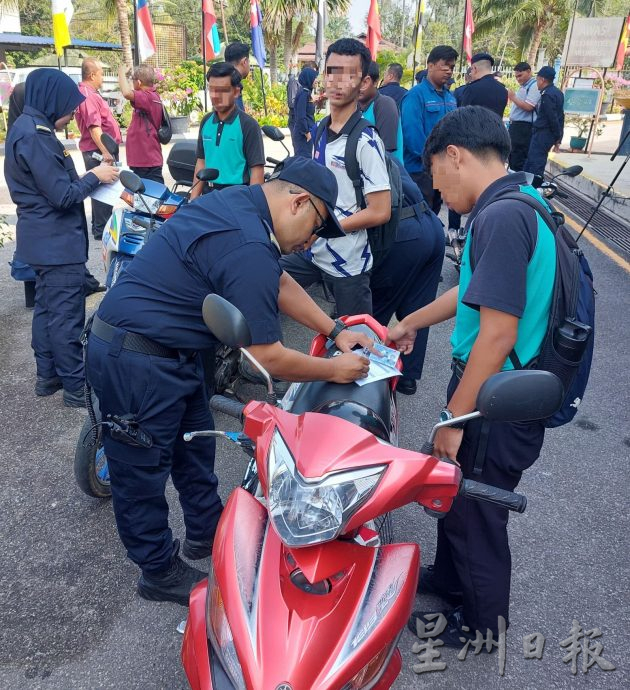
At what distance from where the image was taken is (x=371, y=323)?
277cm

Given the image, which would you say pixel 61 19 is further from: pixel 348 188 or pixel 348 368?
pixel 348 368

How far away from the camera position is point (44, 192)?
3623 millimetres

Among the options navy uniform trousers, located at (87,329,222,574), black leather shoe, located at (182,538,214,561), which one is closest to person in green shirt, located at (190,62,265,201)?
navy uniform trousers, located at (87,329,222,574)

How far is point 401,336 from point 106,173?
7.35 ft

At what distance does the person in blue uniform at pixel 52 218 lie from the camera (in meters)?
3.53

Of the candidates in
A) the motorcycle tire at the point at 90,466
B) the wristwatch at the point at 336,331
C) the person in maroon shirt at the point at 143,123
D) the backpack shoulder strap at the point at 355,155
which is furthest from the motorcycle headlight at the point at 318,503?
the person in maroon shirt at the point at 143,123

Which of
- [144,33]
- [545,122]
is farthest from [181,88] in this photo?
[545,122]

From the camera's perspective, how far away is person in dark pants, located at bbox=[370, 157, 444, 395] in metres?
3.94

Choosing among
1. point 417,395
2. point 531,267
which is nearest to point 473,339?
point 531,267

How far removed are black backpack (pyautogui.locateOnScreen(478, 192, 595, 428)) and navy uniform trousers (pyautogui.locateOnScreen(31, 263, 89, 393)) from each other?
2.84 meters

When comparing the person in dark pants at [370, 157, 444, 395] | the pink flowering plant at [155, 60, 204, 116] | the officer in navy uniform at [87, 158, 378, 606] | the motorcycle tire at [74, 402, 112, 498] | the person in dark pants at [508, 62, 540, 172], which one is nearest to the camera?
the officer in navy uniform at [87, 158, 378, 606]

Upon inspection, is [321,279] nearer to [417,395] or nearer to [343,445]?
[417,395]

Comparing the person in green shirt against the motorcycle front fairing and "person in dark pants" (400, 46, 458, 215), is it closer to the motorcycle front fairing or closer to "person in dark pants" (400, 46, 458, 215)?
"person in dark pants" (400, 46, 458, 215)

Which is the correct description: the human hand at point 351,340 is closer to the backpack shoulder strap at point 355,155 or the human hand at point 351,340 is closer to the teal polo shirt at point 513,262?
the teal polo shirt at point 513,262
